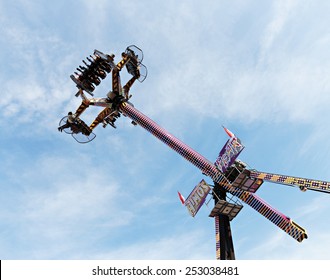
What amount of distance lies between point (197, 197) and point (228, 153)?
12.6ft

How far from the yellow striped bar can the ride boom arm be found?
210 cm

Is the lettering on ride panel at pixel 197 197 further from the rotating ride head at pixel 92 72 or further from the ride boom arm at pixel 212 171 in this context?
the rotating ride head at pixel 92 72

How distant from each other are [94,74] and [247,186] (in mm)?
14155

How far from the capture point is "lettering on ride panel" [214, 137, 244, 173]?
22328 millimetres

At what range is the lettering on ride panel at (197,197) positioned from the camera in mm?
24011

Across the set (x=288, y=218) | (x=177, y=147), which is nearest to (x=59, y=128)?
(x=177, y=147)

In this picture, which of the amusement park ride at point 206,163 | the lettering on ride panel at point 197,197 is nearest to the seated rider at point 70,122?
the amusement park ride at point 206,163

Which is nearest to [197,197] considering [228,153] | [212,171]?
[212,171]

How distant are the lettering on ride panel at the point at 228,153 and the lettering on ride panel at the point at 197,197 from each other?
1.60 metres

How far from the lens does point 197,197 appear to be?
24.5m

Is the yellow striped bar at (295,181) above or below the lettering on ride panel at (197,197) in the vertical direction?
below

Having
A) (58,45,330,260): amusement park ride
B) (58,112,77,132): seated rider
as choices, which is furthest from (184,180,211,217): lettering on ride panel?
(58,112,77,132): seated rider

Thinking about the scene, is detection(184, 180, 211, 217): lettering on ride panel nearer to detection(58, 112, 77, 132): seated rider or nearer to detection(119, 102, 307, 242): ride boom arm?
detection(119, 102, 307, 242): ride boom arm

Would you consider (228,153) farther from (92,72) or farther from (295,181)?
(92,72)
